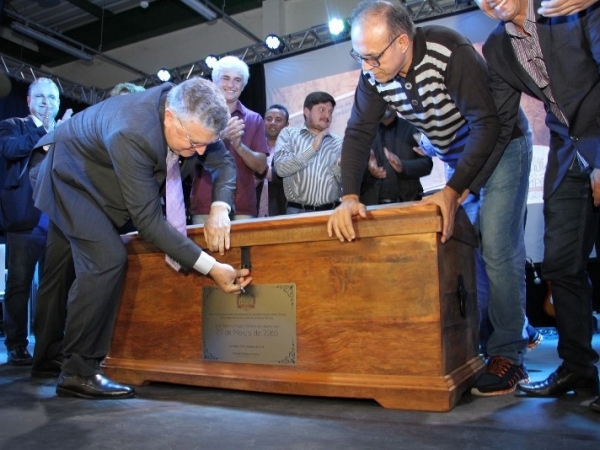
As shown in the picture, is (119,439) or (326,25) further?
(326,25)

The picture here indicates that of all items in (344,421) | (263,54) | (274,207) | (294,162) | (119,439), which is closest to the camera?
(119,439)

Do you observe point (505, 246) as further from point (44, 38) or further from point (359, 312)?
point (44, 38)

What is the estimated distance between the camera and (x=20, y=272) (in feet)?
10.5

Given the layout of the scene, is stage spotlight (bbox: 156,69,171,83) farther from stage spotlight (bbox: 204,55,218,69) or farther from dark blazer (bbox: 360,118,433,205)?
dark blazer (bbox: 360,118,433,205)

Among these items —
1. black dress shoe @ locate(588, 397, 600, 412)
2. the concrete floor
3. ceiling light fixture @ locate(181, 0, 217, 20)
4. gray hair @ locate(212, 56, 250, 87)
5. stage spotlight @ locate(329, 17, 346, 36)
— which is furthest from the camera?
ceiling light fixture @ locate(181, 0, 217, 20)

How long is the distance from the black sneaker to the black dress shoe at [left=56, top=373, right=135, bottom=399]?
46.8 inches

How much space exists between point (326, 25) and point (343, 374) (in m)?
4.98

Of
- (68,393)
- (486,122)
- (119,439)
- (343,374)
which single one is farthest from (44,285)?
(486,122)

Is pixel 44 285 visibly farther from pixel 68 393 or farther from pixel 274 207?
pixel 274 207

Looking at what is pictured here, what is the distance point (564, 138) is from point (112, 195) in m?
1.57

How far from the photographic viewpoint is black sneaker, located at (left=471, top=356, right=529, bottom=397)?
1.89 m

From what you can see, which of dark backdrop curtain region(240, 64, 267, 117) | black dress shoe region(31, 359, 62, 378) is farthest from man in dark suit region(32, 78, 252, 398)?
dark backdrop curtain region(240, 64, 267, 117)

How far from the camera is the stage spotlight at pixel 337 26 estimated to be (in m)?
5.84

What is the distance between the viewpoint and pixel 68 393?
202 cm
